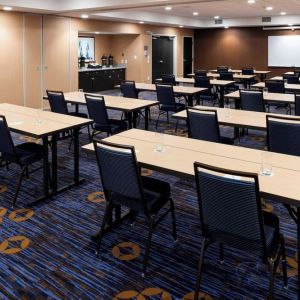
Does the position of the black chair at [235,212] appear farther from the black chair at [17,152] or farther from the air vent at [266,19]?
the air vent at [266,19]

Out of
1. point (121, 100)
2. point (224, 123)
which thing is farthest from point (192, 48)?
point (224, 123)

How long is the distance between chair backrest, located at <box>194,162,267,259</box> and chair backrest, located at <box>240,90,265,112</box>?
13.3ft

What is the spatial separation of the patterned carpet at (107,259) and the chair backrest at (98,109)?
153 centimetres

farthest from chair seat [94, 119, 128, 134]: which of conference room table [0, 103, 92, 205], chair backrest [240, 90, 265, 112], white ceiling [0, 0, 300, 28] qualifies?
white ceiling [0, 0, 300, 28]

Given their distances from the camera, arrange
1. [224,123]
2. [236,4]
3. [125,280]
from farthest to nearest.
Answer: [236,4], [224,123], [125,280]

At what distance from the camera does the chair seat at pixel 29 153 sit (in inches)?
156

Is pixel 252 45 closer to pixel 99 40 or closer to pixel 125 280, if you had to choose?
pixel 99 40

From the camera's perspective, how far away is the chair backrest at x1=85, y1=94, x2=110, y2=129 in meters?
5.30

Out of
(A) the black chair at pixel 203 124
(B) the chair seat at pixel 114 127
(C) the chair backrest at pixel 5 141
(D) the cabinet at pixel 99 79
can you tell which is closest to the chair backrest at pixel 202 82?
(B) the chair seat at pixel 114 127

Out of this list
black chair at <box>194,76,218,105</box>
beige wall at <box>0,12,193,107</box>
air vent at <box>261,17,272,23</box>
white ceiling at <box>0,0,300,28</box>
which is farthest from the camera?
air vent at <box>261,17,272,23</box>

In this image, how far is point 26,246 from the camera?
319 cm

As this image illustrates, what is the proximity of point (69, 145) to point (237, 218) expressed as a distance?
14.3 ft

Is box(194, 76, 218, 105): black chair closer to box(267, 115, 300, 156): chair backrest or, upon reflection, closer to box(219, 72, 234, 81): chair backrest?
box(219, 72, 234, 81): chair backrest

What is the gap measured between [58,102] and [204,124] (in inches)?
107
